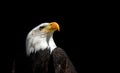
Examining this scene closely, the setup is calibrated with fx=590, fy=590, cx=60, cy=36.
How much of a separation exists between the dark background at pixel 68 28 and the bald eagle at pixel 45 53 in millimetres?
1492

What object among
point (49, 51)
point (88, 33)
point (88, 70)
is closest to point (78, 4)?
point (88, 33)

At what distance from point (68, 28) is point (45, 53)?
1.72 m

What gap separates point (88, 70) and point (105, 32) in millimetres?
656

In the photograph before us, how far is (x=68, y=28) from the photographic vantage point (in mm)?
9195

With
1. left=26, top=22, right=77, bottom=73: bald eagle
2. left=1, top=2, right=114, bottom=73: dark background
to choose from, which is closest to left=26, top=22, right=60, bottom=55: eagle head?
left=26, top=22, right=77, bottom=73: bald eagle

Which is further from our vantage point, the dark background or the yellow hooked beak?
the dark background

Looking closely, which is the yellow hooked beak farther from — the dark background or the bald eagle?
the dark background

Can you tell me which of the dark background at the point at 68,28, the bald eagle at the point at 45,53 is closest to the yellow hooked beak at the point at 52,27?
the bald eagle at the point at 45,53

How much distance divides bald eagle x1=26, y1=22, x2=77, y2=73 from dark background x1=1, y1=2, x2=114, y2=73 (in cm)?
149

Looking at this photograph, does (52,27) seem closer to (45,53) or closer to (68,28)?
(45,53)

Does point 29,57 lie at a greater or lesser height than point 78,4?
lesser

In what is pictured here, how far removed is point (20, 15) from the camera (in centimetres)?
916

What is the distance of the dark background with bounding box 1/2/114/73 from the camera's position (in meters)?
9.05

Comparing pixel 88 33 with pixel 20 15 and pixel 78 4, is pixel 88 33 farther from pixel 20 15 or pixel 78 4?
pixel 20 15
